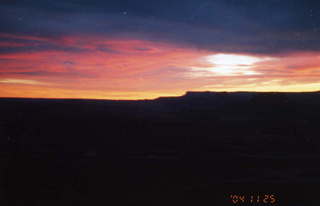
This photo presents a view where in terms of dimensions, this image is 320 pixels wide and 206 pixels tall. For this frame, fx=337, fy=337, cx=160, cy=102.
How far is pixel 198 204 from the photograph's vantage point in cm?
919

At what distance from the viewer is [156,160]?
13695mm

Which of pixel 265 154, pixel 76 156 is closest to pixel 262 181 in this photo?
pixel 265 154

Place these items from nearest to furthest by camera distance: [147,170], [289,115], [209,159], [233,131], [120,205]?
[120,205]
[147,170]
[209,159]
[233,131]
[289,115]

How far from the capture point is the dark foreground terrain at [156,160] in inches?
390

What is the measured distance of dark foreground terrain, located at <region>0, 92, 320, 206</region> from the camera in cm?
991

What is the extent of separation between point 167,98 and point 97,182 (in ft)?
124

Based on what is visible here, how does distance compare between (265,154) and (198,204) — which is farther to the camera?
(265,154)

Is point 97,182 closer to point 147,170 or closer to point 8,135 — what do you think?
point 147,170

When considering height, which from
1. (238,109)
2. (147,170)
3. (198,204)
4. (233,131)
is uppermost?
(238,109)
